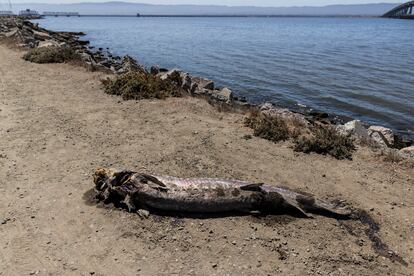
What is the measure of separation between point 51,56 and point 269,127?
1544cm

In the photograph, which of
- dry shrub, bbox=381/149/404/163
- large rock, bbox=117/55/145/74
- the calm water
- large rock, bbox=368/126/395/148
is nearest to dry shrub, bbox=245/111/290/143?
dry shrub, bbox=381/149/404/163

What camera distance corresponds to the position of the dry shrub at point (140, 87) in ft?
50.8

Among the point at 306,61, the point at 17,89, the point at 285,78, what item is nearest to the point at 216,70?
the point at 285,78

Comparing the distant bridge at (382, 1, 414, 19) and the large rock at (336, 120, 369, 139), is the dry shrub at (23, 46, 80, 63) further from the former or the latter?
the distant bridge at (382, 1, 414, 19)

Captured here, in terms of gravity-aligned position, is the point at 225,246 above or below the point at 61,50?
below

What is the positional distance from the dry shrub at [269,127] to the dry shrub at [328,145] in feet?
1.83

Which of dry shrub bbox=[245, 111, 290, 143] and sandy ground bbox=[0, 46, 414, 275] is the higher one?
dry shrub bbox=[245, 111, 290, 143]

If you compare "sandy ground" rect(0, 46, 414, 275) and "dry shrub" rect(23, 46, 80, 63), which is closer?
"sandy ground" rect(0, 46, 414, 275)

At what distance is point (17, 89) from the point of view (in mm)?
16828

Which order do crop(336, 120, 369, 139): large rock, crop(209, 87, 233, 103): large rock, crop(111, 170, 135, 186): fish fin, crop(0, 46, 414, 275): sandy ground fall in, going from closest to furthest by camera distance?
crop(0, 46, 414, 275): sandy ground → crop(111, 170, 135, 186): fish fin → crop(336, 120, 369, 139): large rock → crop(209, 87, 233, 103): large rock

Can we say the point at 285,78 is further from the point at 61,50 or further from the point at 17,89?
the point at 17,89

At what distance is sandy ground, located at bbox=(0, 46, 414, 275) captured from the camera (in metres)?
6.70

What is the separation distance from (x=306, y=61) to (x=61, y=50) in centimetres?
2007

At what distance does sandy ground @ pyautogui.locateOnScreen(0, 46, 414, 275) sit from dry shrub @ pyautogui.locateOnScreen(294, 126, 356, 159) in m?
0.34
